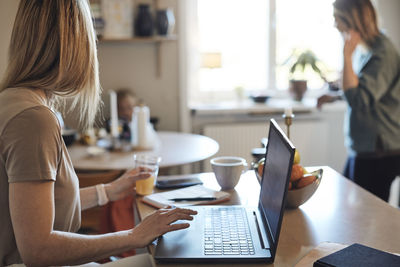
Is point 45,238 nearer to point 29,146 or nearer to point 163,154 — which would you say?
point 29,146

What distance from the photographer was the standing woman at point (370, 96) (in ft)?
7.52

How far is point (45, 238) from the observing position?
100cm

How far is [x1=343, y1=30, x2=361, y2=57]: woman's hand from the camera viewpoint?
236 cm

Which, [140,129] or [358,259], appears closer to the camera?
[358,259]

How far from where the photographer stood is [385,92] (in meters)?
2.35

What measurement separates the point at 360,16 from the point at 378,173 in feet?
2.70

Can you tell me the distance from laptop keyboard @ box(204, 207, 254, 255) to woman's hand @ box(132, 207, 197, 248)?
0.24ft

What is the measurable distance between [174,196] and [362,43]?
1474 millimetres

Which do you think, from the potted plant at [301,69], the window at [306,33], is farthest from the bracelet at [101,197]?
the window at [306,33]

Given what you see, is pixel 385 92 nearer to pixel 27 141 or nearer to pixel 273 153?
pixel 273 153

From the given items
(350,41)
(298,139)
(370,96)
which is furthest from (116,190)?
(298,139)

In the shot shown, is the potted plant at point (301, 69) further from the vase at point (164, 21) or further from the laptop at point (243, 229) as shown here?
the laptop at point (243, 229)

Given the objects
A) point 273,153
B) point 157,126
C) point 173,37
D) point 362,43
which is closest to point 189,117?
point 157,126

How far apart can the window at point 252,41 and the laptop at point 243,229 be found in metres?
2.41
